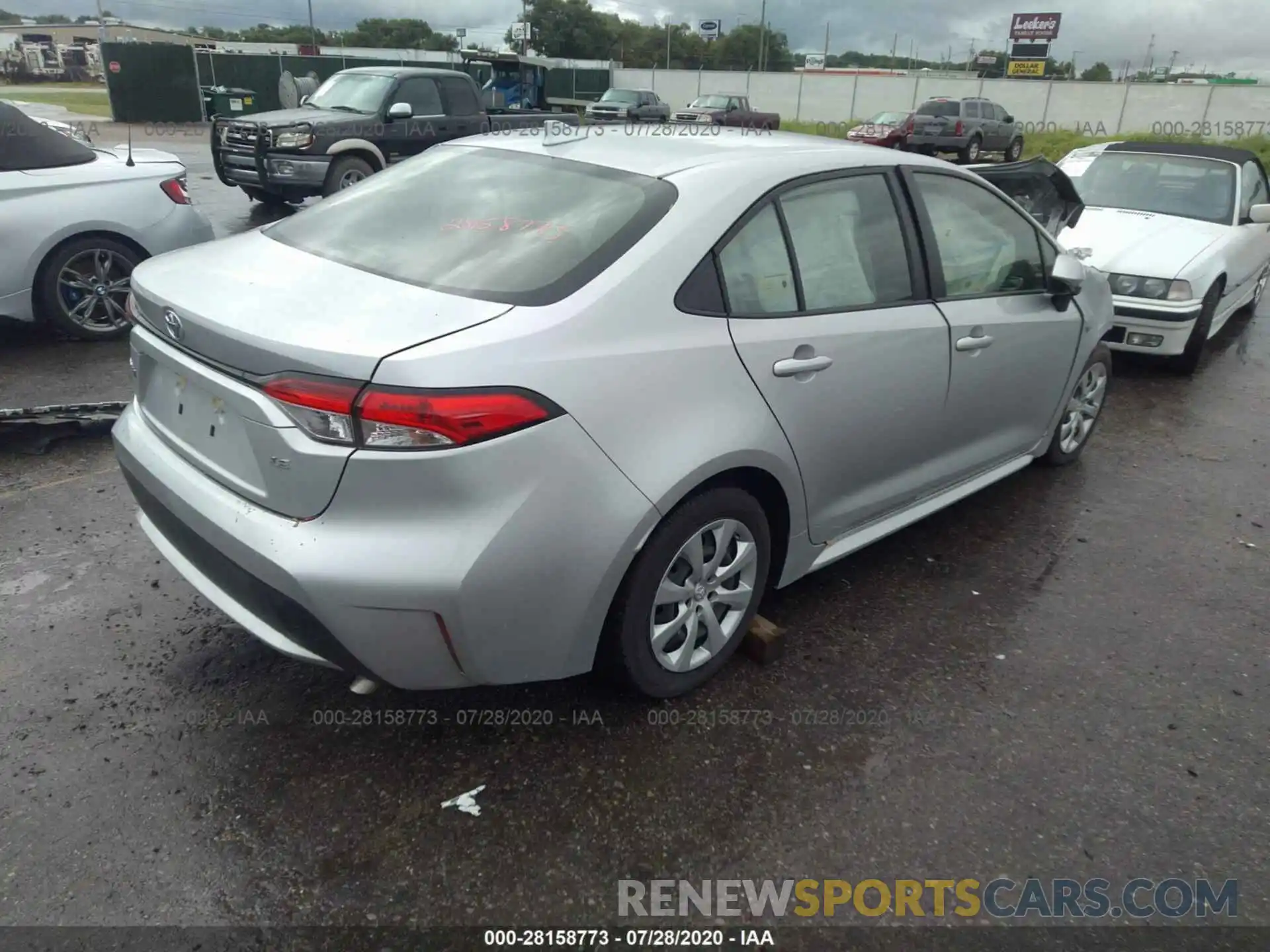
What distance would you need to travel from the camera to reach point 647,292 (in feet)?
8.02

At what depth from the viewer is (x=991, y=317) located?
140 inches

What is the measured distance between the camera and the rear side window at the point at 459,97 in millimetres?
12344

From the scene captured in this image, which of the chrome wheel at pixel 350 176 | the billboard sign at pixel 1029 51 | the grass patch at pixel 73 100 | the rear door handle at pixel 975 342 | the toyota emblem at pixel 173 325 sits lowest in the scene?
the grass patch at pixel 73 100

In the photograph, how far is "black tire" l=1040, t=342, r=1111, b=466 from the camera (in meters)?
4.52

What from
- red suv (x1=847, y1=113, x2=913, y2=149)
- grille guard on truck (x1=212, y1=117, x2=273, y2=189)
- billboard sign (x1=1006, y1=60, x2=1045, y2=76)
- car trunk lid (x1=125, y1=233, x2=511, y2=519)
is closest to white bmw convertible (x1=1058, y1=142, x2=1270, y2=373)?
car trunk lid (x1=125, y1=233, x2=511, y2=519)

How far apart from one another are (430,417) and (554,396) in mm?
306

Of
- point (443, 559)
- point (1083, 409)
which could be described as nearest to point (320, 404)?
point (443, 559)

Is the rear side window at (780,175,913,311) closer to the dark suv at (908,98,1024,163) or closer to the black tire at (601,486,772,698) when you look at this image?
the black tire at (601,486,772,698)

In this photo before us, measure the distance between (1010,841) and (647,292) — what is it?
5.74ft

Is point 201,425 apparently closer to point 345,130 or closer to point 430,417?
point 430,417

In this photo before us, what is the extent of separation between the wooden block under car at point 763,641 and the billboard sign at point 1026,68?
64728 millimetres

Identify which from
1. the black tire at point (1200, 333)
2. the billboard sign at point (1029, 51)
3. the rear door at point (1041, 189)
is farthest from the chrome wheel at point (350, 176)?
the billboard sign at point (1029, 51)

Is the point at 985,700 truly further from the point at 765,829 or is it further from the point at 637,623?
the point at 637,623

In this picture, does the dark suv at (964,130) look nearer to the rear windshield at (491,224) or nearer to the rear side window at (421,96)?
the rear side window at (421,96)
